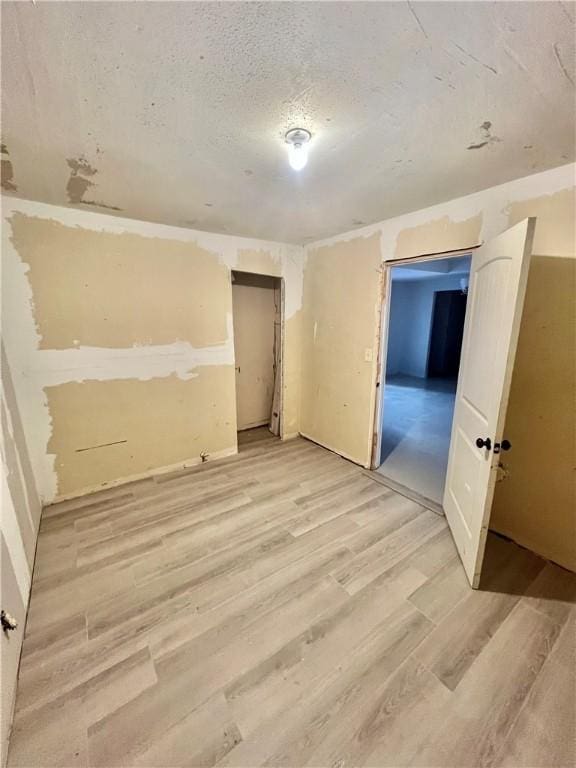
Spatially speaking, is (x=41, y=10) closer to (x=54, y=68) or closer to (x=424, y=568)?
(x=54, y=68)

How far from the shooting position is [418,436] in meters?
3.98

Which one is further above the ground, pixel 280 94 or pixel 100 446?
pixel 280 94

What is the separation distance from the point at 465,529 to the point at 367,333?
5.91 feet

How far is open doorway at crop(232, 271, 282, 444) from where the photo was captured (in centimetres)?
381

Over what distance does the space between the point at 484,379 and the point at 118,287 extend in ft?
9.37

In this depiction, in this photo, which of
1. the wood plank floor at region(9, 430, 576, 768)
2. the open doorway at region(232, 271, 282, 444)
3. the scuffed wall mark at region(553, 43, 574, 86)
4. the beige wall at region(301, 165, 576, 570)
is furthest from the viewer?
the open doorway at region(232, 271, 282, 444)

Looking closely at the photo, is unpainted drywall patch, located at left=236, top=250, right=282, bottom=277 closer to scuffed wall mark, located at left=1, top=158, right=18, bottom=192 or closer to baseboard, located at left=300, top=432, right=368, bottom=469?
scuffed wall mark, located at left=1, top=158, right=18, bottom=192

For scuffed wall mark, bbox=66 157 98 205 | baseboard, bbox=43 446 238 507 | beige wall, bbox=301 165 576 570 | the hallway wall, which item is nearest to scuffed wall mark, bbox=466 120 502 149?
beige wall, bbox=301 165 576 570

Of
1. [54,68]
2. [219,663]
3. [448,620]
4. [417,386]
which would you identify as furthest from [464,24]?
[417,386]

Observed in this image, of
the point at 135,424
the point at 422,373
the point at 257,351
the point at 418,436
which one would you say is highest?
the point at 257,351

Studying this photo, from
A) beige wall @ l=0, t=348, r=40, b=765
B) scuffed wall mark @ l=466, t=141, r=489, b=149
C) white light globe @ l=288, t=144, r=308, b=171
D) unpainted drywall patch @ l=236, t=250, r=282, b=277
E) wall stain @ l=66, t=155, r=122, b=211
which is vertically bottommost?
beige wall @ l=0, t=348, r=40, b=765

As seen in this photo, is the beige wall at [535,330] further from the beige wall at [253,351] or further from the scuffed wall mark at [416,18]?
the beige wall at [253,351]

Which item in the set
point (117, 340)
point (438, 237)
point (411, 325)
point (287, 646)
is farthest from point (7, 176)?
point (411, 325)

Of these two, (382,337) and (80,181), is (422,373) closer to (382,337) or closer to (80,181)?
(382,337)
